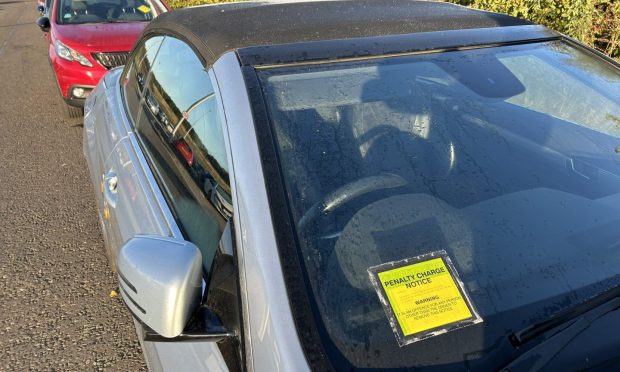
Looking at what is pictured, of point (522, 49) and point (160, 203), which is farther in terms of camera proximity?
point (522, 49)

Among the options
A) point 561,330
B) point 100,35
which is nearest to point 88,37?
point 100,35

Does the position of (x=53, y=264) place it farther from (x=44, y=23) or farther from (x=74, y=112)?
(x=44, y=23)

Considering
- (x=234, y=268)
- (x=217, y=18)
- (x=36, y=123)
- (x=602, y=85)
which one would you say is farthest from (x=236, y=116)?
(x=36, y=123)

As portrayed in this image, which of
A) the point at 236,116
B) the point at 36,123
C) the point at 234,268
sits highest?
the point at 236,116

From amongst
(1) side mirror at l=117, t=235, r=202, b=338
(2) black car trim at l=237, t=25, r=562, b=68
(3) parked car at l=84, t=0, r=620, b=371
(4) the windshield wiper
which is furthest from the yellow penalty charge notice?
(2) black car trim at l=237, t=25, r=562, b=68

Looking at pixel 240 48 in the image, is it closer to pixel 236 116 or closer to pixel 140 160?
pixel 236 116

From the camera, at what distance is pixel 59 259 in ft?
11.5

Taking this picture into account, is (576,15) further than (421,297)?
Yes

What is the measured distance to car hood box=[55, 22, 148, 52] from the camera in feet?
18.4

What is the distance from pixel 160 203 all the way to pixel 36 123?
15.8 ft

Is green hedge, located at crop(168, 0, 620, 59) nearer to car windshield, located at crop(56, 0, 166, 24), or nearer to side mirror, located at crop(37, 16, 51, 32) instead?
car windshield, located at crop(56, 0, 166, 24)

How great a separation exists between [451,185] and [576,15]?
4197mm

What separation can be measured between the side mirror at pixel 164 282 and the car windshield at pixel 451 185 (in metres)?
0.27

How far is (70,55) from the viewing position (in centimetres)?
559
